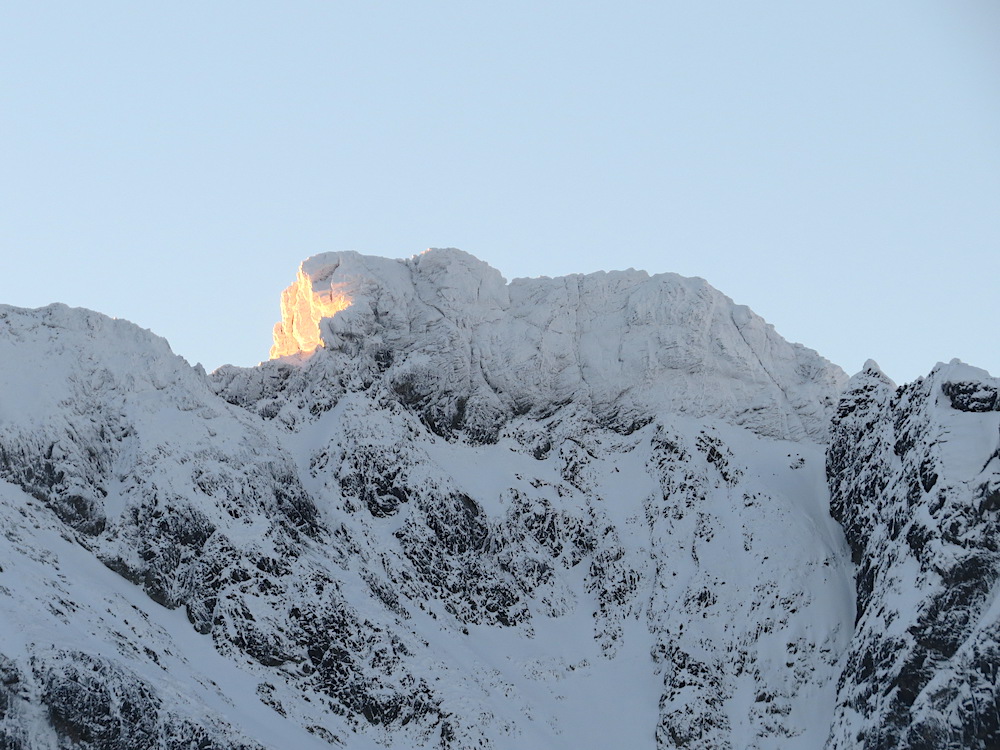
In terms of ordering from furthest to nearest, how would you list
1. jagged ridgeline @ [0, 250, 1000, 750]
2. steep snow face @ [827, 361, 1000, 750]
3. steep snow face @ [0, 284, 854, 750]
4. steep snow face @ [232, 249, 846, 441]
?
steep snow face @ [232, 249, 846, 441]
steep snow face @ [0, 284, 854, 750]
jagged ridgeline @ [0, 250, 1000, 750]
steep snow face @ [827, 361, 1000, 750]

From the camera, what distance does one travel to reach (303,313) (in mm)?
111812

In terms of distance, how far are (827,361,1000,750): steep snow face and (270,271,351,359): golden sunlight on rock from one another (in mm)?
42252

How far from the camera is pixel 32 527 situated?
78438 mm

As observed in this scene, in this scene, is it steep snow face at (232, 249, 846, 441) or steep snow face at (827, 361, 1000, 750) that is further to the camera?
steep snow face at (232, 249, 846, 441)

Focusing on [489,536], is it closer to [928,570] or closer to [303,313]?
[303,313]

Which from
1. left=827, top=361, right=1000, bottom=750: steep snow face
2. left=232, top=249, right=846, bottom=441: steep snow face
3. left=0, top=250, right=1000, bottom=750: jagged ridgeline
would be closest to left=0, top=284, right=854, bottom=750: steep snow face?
left=0, top=250, right=1000, bottom=750: jagged ridgeline

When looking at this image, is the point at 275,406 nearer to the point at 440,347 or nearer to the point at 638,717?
the point at 440,347

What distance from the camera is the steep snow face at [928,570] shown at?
229 ft

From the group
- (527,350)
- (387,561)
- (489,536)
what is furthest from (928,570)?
(527,350)

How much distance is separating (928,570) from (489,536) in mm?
30481

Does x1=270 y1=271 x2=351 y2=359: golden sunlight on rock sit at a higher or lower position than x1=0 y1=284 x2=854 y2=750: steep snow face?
higher

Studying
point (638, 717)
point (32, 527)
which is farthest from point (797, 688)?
point (32, 527)

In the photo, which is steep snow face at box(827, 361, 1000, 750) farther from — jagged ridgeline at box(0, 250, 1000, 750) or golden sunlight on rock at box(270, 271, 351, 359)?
golden sunlight on rock at box(270, 271, 351, 359)

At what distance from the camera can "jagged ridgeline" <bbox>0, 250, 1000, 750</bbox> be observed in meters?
72.6
